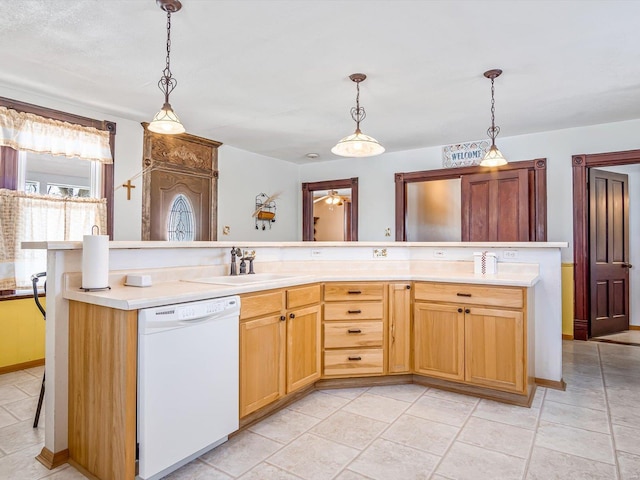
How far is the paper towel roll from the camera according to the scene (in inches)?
79.5

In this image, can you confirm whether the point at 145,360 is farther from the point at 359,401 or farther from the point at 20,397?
the point at 20,397

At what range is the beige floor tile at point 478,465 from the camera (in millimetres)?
1934

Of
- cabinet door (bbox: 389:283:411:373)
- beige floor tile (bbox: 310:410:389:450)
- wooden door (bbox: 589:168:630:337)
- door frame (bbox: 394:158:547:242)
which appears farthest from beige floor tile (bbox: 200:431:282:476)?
wooden door (bbox: 589:168:630:337)

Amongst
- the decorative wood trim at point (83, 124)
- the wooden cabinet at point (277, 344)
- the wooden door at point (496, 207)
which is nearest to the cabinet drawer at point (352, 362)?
the wooden cabinet at point (277, 344)

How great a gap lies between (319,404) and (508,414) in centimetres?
126

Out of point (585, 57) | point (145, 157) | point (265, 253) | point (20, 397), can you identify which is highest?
point (585, 57)

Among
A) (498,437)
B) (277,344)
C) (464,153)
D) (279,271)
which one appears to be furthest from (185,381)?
(464,153)

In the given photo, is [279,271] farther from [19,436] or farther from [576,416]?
[576,416]

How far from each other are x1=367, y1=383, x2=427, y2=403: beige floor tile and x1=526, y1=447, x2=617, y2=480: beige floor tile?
0.92 meters

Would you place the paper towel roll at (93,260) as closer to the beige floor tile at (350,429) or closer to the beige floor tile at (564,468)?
the beige floor tile at (350,429)

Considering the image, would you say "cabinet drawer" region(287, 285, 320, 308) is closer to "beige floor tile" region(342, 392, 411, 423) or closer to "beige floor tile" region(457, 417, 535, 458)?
"beige floor tile" region(342, 392, 411, 423)

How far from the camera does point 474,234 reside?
17.6 ft

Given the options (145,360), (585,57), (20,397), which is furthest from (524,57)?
(20,397)

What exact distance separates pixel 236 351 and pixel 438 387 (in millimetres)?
1712
